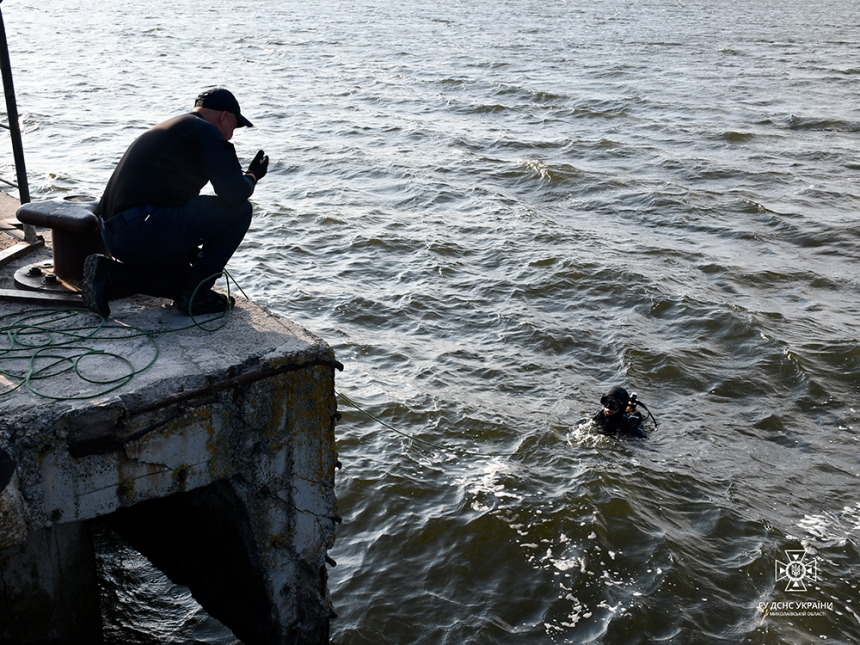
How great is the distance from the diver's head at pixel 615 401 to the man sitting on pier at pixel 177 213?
4.04m

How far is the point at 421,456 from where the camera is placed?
8.16 m

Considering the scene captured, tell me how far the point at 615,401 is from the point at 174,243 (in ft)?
14.7

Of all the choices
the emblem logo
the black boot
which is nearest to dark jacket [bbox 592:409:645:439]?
the emblem logo

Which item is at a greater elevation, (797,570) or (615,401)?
(615,401)

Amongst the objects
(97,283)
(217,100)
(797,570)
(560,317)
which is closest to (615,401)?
(797,570)

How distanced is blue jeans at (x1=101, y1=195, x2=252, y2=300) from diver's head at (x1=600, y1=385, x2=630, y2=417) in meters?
4.06

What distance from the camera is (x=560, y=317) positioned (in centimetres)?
1105

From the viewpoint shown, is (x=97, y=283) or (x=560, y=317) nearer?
(x=97, y=283)

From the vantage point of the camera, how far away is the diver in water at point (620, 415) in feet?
27.2

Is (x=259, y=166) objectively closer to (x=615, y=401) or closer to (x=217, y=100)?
(x=217, y=100)

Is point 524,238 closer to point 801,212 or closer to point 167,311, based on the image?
point 801,212

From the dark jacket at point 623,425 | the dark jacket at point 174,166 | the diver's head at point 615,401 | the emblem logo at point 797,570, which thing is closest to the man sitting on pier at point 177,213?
the dark jacket at point 174,166

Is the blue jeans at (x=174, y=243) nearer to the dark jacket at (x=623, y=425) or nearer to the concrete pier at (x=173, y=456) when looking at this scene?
the concrete pier at (x=173, y=456)

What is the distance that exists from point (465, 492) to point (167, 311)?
3.17 meters
